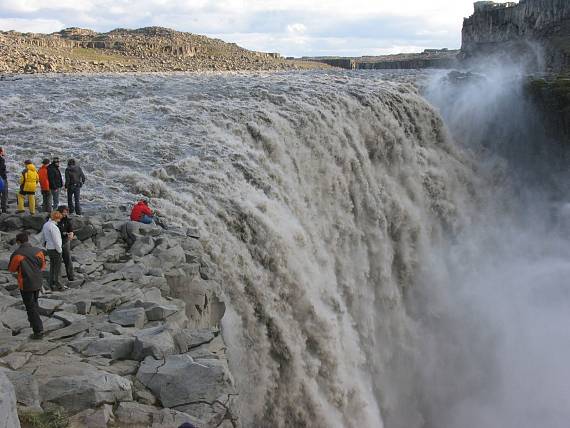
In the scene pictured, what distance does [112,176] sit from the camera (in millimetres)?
18250

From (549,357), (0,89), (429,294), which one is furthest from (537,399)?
(0,89)

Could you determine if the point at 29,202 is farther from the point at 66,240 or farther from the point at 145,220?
→ the point at 66,240

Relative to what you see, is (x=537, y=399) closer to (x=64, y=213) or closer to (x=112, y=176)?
(x=112, y=176)

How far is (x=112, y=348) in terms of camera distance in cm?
878

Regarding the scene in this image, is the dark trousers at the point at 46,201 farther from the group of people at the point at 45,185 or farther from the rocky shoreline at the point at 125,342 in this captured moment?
the rocky shoreline at the point at 125,342

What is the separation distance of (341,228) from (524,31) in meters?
82.8

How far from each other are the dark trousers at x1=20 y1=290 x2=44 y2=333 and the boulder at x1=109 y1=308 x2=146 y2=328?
1.08 metres

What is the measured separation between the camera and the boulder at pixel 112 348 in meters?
8.73

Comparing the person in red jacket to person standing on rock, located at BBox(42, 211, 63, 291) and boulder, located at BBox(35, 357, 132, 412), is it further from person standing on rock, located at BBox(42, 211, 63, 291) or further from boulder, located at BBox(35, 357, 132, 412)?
boulder, located at BBox(35, 357, 132, 412)

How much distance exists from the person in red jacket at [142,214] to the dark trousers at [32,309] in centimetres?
501

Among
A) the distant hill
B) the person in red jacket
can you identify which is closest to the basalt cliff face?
the distant hill

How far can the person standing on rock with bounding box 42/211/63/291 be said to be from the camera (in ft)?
35.3

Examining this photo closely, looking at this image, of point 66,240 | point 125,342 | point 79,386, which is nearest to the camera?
point 79,386

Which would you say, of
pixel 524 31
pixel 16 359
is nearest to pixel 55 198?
pixel 16 359
